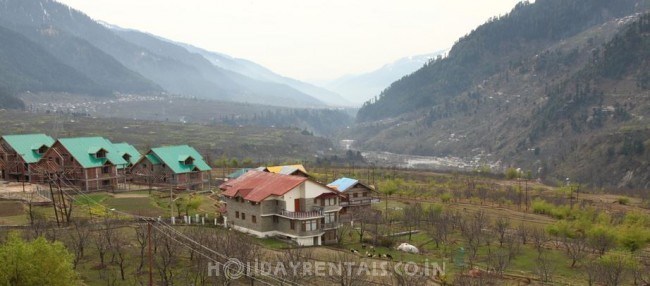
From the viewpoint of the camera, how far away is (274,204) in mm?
60250

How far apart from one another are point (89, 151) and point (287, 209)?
105ft

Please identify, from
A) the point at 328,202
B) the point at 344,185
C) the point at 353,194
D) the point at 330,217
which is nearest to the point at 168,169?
the point at 344,185

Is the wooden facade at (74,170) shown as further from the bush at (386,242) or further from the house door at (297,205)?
the bush at (386,242)

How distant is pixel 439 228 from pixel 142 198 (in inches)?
1308

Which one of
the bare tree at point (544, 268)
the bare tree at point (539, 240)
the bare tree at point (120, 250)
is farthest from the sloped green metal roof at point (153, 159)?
the bare tree at point (544, 268)

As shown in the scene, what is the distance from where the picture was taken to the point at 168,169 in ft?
278

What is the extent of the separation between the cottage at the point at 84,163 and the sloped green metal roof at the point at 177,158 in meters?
5.31

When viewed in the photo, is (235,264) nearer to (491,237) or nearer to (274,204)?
(274,204)

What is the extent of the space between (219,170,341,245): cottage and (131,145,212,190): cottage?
23.8m

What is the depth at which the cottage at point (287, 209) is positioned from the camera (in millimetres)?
58562

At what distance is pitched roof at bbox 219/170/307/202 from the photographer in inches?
2349

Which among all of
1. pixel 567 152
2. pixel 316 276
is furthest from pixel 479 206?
pixel 567 152

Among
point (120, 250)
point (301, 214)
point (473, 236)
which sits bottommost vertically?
point (473, 236)

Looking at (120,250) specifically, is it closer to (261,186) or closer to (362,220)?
(261,186)
